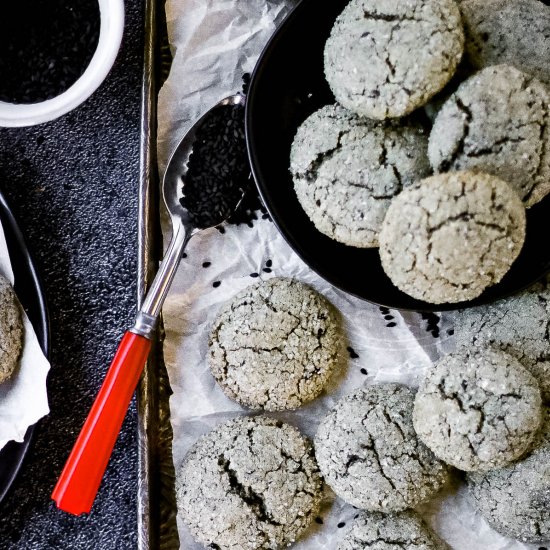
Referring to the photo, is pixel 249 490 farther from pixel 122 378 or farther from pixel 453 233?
pixel 453 233

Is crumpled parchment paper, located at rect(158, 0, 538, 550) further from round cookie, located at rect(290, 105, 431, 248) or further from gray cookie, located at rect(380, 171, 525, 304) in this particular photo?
gray cookie, located at rect(380, 171, 525, 304)

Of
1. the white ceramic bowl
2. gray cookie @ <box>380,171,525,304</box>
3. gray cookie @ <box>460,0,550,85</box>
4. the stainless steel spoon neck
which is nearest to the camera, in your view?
gray cookie @ <box>380,171,525,304</box>

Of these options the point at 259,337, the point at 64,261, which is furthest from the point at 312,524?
the point at 64,261

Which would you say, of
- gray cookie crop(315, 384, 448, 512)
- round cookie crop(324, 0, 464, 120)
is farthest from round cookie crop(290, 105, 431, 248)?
gray cookie crop(315, 384, 448, 512)

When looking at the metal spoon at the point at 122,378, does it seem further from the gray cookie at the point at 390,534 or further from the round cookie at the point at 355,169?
the gray cookie at the point at 390,534

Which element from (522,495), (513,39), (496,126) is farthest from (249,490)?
(513,39)

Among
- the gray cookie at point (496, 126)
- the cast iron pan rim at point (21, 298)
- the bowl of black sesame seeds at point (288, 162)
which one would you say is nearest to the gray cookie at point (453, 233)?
the gray cookie at point (496, 126)
